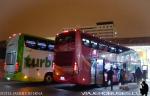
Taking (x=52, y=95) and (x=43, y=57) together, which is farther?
(x=43, y=57)

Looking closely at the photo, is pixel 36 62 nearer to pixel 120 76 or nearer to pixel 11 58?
pixel 11 58

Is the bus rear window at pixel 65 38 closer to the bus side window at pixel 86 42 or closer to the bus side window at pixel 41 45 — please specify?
the bus side window at pixel 86 42

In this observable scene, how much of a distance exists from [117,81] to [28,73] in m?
5.71

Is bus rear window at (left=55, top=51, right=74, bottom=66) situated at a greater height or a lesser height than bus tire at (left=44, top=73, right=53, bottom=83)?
greater

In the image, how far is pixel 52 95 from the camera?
394 inches

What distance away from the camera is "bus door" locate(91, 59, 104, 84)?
13.0 metres

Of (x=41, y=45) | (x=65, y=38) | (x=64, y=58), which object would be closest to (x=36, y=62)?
(x=41, y=45)

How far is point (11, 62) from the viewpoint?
13.9 metres

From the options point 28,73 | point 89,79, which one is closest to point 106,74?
Answer: point 89,79

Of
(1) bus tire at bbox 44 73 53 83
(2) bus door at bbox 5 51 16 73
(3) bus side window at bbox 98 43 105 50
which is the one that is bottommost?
(1) bus tire at bbox 44 73 53 83

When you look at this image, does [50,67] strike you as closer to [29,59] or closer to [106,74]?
[29,59]

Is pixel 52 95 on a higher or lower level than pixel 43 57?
lower

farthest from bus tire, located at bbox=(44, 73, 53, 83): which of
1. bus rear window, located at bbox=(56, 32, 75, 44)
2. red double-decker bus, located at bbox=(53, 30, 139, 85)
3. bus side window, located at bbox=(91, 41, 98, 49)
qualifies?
bus side window, located at bbox=(91, 41, 98, 49)

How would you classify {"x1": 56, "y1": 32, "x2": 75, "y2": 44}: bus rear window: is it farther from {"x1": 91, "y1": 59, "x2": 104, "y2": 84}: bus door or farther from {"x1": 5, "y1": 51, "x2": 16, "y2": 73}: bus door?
{"x1": 5, "y1": 51, "x2": 16, "y2": 73}: bus door
